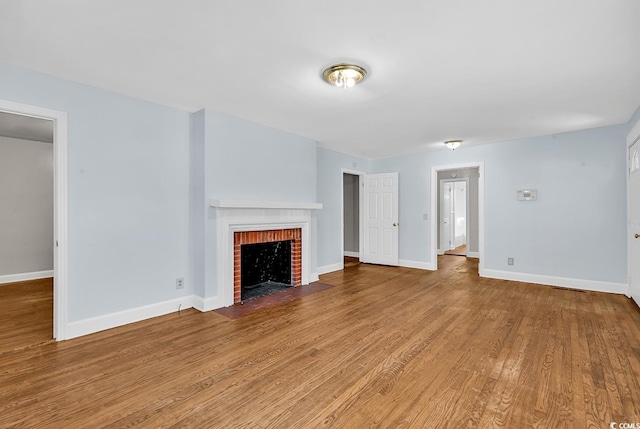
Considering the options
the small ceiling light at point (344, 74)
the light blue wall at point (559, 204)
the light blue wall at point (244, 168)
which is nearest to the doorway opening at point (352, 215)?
the light blue wall at point (559, 204)

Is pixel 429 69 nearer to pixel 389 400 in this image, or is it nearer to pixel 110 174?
pixel 389 400

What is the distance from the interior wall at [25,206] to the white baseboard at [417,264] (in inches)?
266

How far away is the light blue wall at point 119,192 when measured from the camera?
2.89 metres

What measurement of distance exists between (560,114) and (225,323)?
15.6 feet

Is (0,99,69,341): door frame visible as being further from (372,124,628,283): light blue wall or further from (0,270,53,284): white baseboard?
(372,124,628,283): light blue wall

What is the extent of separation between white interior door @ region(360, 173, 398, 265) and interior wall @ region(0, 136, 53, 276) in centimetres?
617

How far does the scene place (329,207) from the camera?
5910 mm

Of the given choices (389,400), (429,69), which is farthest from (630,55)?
(389,400)

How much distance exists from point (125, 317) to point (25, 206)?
A: 13.4 feet

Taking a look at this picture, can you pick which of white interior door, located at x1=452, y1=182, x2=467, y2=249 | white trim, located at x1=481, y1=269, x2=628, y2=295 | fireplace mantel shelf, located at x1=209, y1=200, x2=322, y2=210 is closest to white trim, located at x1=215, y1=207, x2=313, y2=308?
fireplace mantel shelf, located at x1=209, y1=200, x2=322, y2=210

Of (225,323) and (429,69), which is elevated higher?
(429,69)

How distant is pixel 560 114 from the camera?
12.6ft

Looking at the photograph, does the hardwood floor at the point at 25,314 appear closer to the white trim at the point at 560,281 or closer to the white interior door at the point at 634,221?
the white trim at the point at 560,281

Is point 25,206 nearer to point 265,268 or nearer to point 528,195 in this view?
point 265,268
